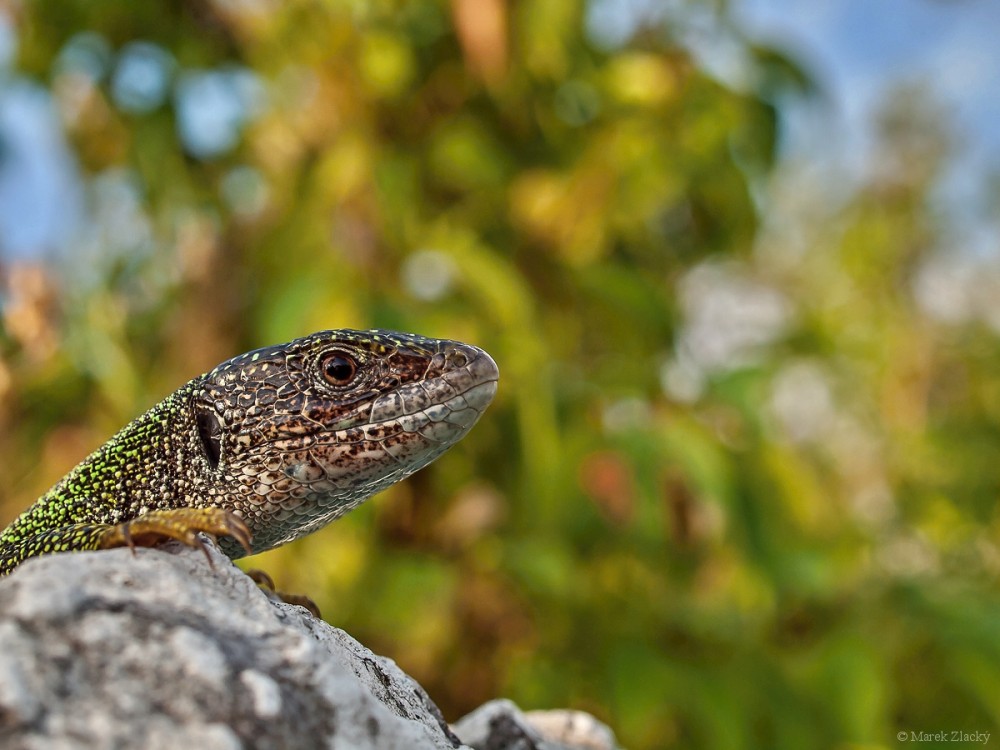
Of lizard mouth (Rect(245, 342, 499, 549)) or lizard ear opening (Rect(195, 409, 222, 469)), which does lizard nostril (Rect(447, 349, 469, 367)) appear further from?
lizard ear opening (Rect(195, 409, 222, 469))

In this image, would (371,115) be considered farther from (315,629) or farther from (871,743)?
(315,629)

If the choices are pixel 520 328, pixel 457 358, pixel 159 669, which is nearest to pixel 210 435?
pixel 457 358

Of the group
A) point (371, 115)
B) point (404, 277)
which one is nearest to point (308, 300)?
point (404, 277)

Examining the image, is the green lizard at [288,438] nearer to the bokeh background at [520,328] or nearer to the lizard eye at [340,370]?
the lizard eye at [340,370]

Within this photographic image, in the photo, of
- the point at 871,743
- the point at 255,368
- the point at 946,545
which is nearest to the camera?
the point at 255,368

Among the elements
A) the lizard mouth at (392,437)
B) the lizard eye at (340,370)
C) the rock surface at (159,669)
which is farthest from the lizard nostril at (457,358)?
the rock surface at (159,669)

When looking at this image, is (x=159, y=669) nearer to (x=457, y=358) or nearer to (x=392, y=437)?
(x=392, y=437)

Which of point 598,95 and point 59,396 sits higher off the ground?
point 598,95
